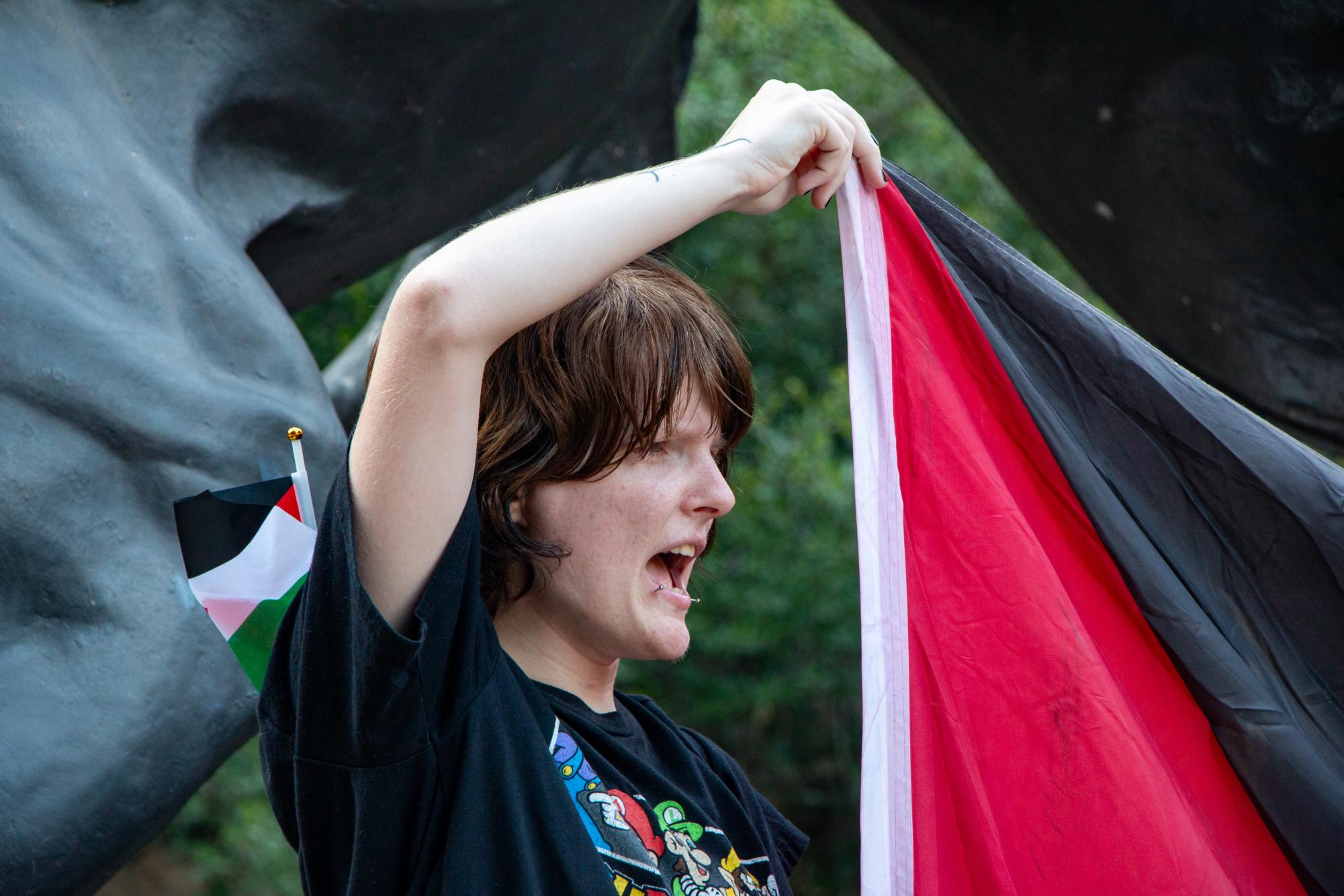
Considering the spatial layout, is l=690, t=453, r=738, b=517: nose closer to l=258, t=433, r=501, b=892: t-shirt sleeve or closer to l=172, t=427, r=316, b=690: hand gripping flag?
l=258, t=433, r=501, b=892: t-shirt sleeve

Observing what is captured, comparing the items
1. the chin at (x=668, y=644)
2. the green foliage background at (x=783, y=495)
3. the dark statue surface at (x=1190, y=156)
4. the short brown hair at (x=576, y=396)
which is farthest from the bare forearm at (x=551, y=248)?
the green foliage background at (x=783, y=495)

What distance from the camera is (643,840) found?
1.26m

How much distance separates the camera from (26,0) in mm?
1767

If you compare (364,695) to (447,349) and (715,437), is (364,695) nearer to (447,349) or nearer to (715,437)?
(447,349)

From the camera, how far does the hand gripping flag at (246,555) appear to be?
145 cm

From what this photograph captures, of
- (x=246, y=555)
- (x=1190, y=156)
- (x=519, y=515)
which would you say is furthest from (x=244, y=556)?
(x=1190, y=156)

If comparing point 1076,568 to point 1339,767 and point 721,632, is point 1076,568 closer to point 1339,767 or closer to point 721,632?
point 1339,767

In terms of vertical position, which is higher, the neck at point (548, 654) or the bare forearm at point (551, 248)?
the bare forearm at point (551, 248)

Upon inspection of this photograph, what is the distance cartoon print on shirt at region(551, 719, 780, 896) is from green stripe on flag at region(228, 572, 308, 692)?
1.11 ft

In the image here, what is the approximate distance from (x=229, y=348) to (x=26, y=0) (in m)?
0.47

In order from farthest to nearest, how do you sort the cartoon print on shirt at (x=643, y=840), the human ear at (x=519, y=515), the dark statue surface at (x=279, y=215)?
the dark statue surface at (x=279, y=215)
the human ear at (x=519, y=515)
the cartoon print on shirt at (x=643, y=840)

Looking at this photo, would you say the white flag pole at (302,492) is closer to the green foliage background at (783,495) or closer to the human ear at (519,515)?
the human ear at (519,515)

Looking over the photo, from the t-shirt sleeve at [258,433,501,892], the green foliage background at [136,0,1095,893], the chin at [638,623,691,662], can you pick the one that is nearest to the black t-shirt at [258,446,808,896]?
the t-shirt sleeve at [258,433,501,892]

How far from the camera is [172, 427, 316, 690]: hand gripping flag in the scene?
1.45 m
